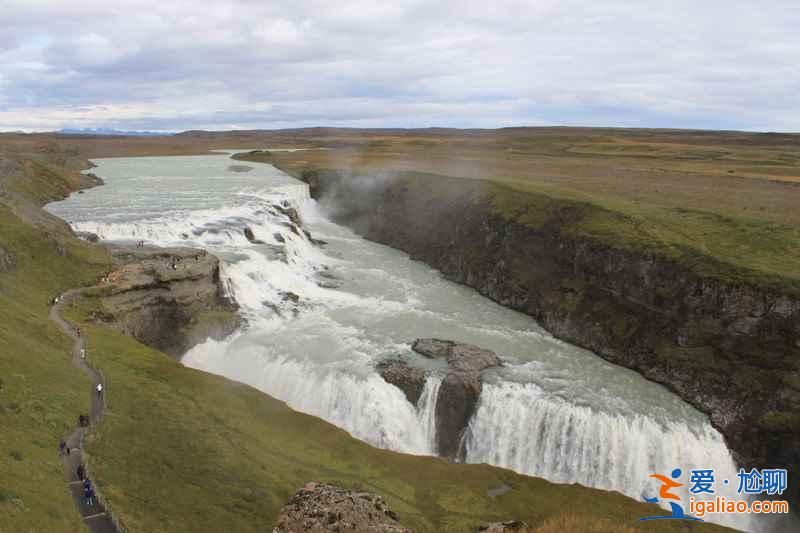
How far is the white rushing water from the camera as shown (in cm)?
2895

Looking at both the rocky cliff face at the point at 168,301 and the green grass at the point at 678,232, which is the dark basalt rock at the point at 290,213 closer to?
the green grass at the point at 678,232

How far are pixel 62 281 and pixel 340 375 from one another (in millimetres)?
20389

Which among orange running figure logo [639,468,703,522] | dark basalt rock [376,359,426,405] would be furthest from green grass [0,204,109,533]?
orange running figure logo [639,468,703,522]

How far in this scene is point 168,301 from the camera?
38281mm

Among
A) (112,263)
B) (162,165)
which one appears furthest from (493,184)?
(162,165)

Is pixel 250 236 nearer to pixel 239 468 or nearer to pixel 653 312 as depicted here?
pixel 239 468

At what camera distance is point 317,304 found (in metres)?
44.7

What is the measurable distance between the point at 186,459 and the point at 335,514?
34.7 feet

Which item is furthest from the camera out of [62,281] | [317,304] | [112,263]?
[317,304]

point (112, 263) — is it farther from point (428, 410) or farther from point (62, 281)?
point (428, 410)

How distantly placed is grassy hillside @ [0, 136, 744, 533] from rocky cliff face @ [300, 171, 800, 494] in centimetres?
1008

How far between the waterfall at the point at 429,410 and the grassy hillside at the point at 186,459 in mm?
3995

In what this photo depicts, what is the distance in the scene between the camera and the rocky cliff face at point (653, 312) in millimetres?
30297

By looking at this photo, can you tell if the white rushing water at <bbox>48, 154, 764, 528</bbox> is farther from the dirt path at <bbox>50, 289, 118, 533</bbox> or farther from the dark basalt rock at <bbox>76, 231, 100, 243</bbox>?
the dirt path at <bbox>50, 289, 118, 533</bbox>
